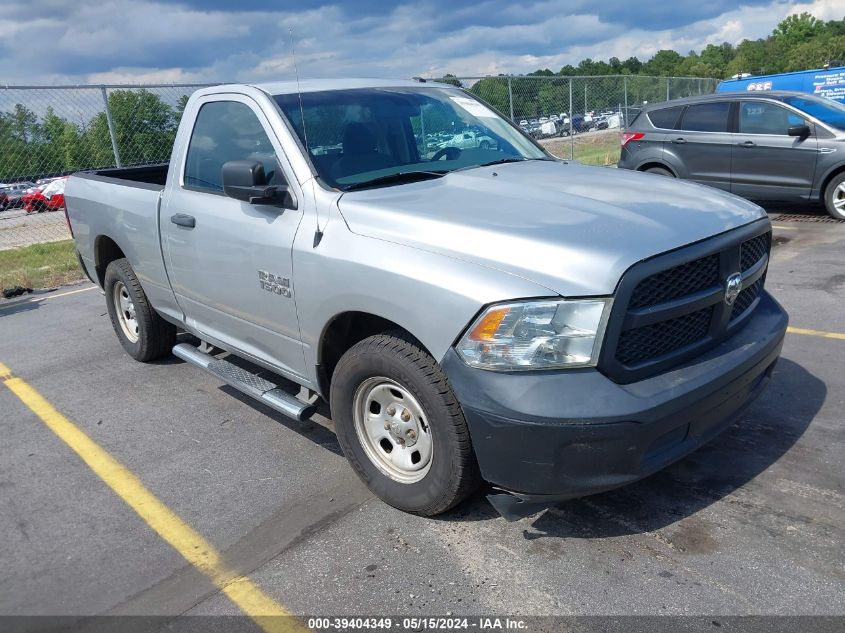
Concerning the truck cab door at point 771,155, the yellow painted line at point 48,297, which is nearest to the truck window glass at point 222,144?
the yellow painted line at point 48,297

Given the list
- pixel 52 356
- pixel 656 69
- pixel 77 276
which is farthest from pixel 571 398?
pixel 656 69

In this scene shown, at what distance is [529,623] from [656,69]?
86.3m

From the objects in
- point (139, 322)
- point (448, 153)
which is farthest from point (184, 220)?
point (448, 153)

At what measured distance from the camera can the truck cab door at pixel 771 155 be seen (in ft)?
32.3

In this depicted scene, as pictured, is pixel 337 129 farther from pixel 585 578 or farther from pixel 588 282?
pixel 585 578

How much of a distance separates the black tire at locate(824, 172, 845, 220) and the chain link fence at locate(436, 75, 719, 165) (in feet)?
13.5

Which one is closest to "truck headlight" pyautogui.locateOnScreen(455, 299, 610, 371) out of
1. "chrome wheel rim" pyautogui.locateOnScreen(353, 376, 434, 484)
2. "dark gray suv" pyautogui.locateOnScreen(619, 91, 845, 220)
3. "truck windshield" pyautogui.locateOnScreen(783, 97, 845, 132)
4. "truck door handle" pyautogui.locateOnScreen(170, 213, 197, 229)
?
"chrome wheel rim" pyautogui.locateOnScreen(353, 376, 434, 484)

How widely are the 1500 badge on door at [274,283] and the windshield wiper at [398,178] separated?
563mm

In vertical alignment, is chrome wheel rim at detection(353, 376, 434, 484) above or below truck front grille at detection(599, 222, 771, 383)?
below

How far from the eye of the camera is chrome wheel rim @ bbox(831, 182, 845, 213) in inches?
379

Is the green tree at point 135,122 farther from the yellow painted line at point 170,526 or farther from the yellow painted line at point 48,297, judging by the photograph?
the yellow painted line at point 170,526

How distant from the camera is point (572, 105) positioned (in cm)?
1811

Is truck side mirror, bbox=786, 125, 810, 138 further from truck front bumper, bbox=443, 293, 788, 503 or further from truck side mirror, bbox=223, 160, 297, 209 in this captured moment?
truck side mirror, bbox=223, 160, 297, 209

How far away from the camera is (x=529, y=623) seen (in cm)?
262
